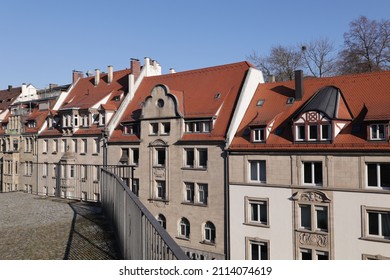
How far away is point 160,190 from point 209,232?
5134mm

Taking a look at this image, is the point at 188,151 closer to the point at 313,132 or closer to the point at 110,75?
the point at 313,132

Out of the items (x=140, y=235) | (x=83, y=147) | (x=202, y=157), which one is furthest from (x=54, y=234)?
(x=83, y=147)

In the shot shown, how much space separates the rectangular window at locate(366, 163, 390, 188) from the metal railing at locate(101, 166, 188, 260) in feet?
50.3

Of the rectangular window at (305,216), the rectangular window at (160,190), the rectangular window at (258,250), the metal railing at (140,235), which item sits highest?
the metal railing at (140,235)

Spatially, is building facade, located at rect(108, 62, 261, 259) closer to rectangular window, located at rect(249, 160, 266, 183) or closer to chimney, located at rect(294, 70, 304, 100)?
rectangular window, located at rect(249, 160, 266, 183)

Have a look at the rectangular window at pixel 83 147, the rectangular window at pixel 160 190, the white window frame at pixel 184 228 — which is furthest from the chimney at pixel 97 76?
the white window frame at pixel 184 228

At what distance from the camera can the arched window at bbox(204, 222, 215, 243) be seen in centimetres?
2506

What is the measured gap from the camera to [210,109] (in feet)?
87.9

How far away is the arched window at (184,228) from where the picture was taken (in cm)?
2652

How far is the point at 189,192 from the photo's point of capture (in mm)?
26656

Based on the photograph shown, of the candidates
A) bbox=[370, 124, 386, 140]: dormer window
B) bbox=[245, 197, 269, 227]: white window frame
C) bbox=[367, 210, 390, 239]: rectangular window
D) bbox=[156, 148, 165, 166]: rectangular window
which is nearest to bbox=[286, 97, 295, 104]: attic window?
bbox=[370, 124, 386, 140]: dormer window

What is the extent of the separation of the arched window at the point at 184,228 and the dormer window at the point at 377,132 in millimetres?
12721

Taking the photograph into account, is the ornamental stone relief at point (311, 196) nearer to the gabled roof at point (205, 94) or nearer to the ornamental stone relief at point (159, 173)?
the gabled roof at point (205, 94)
